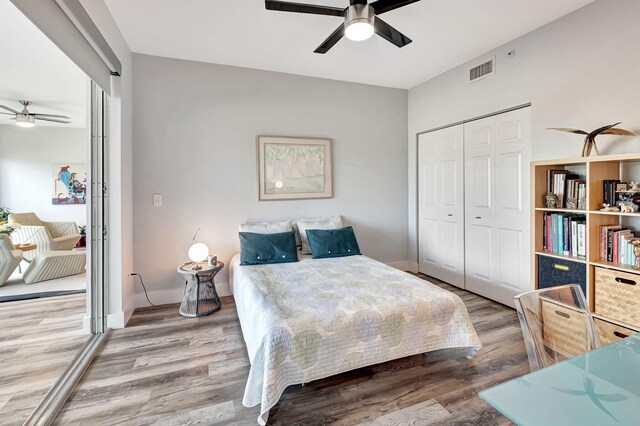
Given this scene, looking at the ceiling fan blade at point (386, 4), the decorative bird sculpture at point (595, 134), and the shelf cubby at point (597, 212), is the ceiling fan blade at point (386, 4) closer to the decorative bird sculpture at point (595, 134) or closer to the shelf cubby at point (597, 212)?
the decorative bird sculpture at point (595, 134)

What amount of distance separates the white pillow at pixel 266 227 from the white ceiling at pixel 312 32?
184 centimetres

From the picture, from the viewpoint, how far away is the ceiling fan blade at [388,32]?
226 cm

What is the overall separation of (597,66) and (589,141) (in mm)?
659

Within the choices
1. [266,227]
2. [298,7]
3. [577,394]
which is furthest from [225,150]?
[577,394]

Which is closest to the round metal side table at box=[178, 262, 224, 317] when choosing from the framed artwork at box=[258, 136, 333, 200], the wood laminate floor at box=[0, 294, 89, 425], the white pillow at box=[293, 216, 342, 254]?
the wood laminate floor at box=[0, 294, 89, 425]

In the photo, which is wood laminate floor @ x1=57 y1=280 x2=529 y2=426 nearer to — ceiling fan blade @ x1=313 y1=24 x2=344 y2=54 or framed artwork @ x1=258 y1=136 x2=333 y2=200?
framed artwork @ x1=258 y1=136 x2=333 y2=200

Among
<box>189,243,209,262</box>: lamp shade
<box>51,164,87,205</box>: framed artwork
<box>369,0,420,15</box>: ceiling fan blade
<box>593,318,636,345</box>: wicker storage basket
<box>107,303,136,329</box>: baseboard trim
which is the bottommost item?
<box>107,303,136,329</box>: baseboard trim

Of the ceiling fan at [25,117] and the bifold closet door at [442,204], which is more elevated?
the ceiling fan at [25,117]

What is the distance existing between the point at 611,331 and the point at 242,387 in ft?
8.22

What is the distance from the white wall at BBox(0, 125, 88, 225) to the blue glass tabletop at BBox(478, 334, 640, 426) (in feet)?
10.3

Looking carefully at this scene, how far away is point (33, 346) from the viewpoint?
8.05 feet

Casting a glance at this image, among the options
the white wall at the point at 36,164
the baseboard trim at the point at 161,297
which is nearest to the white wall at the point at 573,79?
the baseboard trim at the point at 161,297

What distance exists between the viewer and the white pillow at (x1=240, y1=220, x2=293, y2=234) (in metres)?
3.56

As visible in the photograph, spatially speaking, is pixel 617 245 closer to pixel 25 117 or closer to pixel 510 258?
pixel 510 258
